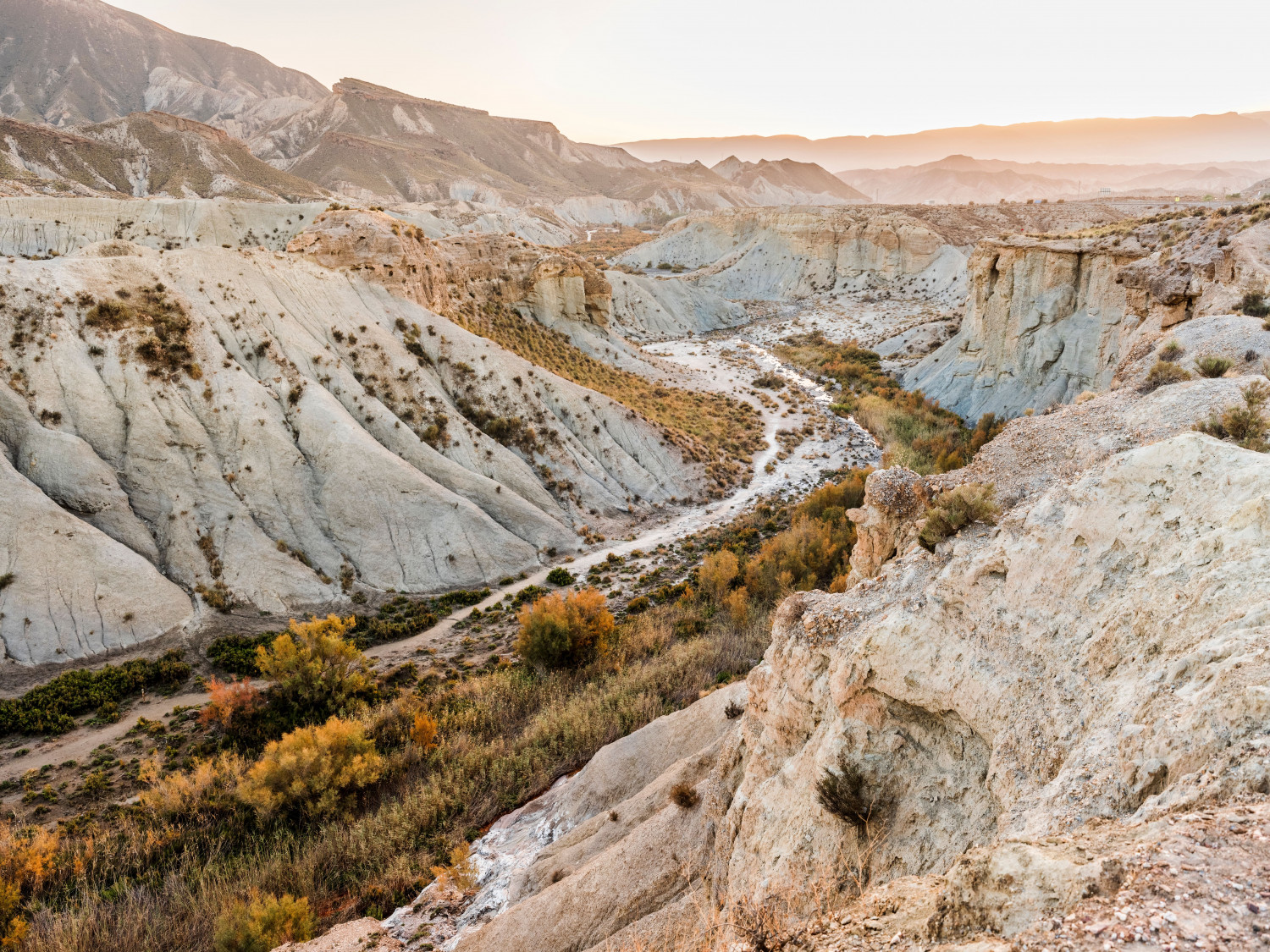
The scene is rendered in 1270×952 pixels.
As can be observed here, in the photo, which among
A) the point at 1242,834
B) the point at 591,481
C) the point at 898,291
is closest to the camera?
the point at 1242,834

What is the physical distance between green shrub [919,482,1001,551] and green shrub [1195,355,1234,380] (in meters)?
9.10

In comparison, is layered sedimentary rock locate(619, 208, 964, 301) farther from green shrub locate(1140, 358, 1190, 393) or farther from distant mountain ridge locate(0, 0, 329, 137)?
distant mountain ridge locate(0, 0, 329, 137)

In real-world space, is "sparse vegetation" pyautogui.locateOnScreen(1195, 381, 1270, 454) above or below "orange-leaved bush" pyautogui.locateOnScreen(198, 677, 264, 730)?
above

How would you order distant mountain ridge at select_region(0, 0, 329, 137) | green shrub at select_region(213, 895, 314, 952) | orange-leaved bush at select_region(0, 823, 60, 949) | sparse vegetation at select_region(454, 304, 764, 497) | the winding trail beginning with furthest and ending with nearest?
distant mountain ridge at select_region(0, 0, 329, 137)
sparse vegetation at select_region(454, 304, 764, 497)
the winding trail
orange-leaved bush at select_region(0, 823, 60, 949)
green shrub at select_region(213, 895, 314, 952)

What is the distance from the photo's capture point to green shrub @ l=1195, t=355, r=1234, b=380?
13773 mm

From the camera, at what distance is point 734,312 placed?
85.3 m

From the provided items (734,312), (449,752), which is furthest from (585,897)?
(734,312)

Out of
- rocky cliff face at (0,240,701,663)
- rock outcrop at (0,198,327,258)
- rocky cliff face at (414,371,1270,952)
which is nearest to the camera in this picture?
rocky cliff face at (414,371,1270,952)

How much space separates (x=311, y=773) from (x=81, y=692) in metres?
9.29

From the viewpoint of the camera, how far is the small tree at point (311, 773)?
15148mm

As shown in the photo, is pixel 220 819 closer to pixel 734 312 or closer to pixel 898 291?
pixel 734 312

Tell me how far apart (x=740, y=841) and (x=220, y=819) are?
1367cm

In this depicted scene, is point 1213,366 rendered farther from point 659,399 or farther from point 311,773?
point 659,399

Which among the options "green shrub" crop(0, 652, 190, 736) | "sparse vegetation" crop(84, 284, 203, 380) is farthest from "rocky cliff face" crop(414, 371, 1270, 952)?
"sparse vegetation" crop(84, 284, 203, 380)
